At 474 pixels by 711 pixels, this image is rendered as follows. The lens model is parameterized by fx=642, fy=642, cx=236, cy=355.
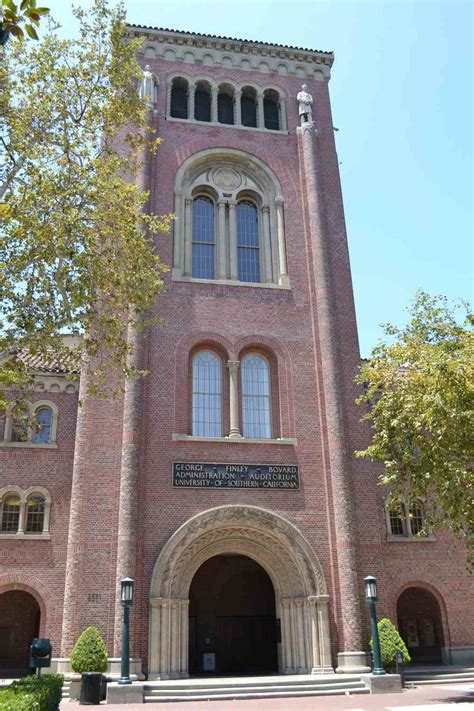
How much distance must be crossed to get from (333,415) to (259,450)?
9.72 ft

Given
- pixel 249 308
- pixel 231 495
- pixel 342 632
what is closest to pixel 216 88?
pixel 249 308

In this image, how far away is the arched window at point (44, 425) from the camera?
78.0 feet

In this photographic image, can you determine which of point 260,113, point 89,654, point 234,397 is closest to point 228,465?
point 234,397

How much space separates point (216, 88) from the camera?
96.4 feet

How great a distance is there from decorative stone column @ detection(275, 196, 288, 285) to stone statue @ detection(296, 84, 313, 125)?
451 cm

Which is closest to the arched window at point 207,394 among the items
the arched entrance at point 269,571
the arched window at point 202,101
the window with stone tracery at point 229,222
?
the arched entrance at point 269,571

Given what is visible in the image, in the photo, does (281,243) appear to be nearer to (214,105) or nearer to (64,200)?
(214,105)

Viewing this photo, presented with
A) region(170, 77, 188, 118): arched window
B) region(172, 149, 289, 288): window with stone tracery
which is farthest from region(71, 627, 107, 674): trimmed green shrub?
region(170, 77, 188, 118): arched window

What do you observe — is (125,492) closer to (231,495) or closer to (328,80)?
(231,495)

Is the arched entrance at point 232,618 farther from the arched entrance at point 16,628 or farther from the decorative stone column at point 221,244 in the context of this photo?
the decorative stone column at point 221,244

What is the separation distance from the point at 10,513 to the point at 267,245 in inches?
562

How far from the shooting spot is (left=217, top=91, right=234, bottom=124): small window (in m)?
29.3

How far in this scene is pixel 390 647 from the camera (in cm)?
1919

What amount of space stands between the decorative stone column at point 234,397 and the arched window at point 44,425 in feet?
22.4
